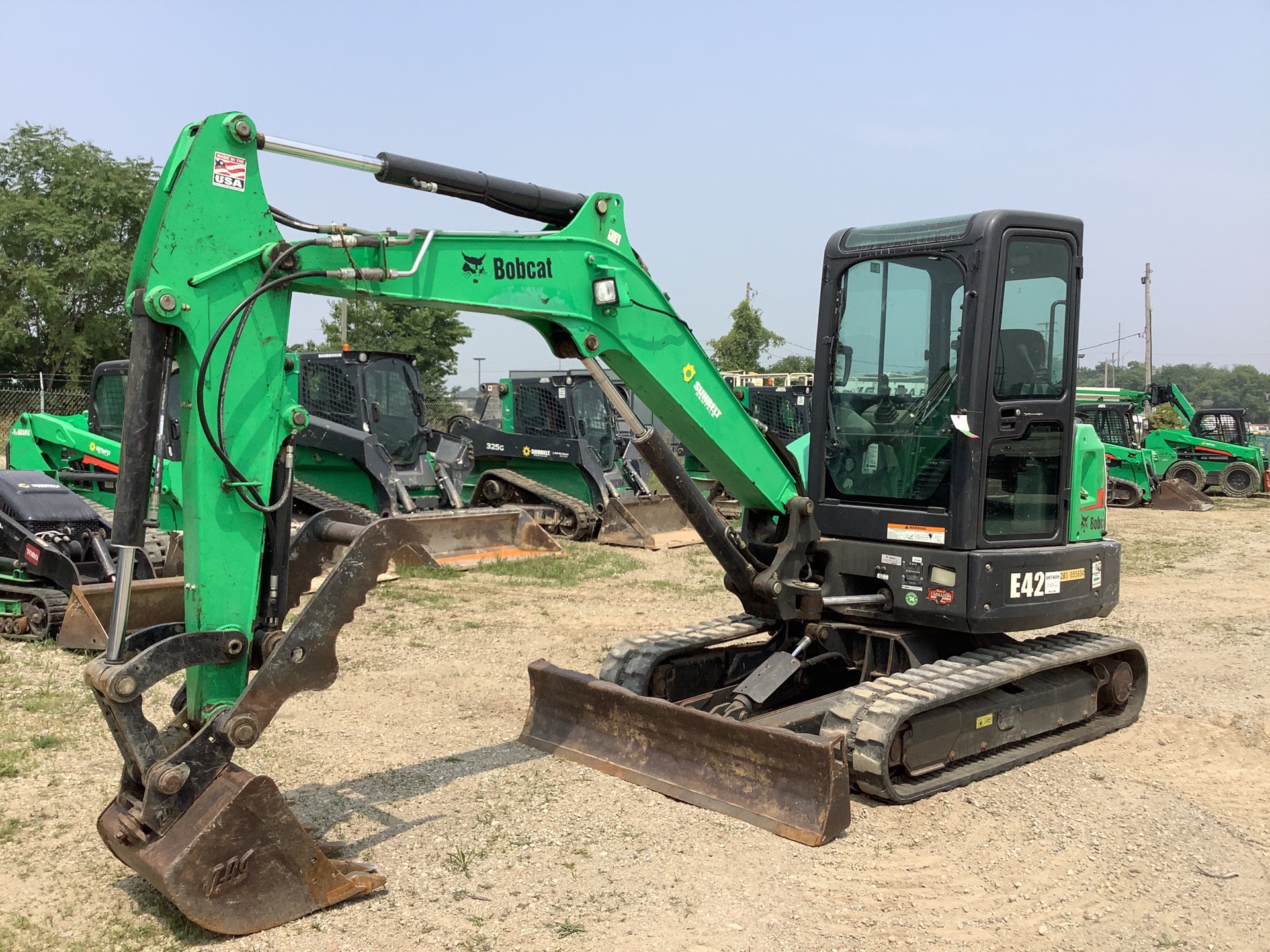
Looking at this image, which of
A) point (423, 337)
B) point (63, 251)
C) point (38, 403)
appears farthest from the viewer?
point (423, 337)

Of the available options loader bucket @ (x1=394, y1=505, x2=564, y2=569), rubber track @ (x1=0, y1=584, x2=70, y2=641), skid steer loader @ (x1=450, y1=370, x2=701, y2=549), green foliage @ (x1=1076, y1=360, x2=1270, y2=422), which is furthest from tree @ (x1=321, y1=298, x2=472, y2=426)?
green foliage @ (x1=1076, y1=360, x2=1270, y2=422)

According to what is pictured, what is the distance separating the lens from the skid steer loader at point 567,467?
49.8 ft

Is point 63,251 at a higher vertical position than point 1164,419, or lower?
higher

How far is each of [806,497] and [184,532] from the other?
317 cm

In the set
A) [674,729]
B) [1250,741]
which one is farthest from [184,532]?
[1250,741]

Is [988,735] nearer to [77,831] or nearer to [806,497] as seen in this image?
[806,497]

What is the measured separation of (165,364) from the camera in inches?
154

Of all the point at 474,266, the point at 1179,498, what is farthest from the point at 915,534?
the point at 1179,498

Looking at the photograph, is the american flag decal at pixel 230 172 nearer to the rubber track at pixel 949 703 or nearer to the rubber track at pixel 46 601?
the rubber track at pixel 949 703

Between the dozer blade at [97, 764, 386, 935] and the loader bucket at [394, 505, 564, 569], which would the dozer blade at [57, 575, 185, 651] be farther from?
the loader bucket at [394, 505, 564, 569]

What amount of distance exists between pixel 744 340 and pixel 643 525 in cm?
2658

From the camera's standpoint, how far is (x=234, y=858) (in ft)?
12.5

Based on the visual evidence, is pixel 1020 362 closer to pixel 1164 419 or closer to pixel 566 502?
pixel 566 502

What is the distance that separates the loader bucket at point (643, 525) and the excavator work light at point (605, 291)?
32.0 feet
